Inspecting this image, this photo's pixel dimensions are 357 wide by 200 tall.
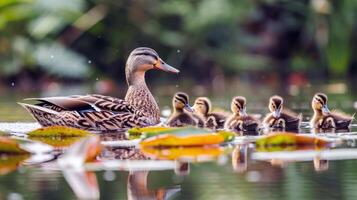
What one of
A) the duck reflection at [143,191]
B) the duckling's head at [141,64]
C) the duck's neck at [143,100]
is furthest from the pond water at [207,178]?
the duckling's head at [141,64]

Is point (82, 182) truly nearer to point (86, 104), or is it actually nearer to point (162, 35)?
point (86, 104)

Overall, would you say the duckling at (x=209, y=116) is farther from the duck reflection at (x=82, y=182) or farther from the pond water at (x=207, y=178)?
the duck reflection at (x=82, y=182)

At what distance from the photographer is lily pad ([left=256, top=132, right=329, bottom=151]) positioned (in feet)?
23.1

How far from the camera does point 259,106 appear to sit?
38.0 ft

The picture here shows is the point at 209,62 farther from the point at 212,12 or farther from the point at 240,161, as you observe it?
the point at 240,161

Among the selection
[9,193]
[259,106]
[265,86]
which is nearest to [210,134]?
[9,193]

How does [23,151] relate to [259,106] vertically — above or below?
below

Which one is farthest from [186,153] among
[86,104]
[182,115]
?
[86,104]

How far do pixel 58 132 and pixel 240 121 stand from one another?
143cm

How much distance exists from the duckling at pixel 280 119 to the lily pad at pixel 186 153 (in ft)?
4.80

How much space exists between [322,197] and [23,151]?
2.39m

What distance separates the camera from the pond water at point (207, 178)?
5.23 metres

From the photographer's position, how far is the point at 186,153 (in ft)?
22.5

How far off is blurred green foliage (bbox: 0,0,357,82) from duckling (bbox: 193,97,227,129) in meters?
7.69
